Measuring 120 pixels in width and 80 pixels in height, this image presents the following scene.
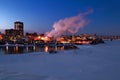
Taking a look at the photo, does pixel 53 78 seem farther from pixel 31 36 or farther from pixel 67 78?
pixel 31 36

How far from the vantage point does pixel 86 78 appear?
41.1 feet

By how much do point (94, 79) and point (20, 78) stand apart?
4.65 metres

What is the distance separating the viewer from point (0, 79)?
1186 cm

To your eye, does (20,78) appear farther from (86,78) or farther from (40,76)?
(86,78)

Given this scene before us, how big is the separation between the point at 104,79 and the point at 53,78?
322 centimetres

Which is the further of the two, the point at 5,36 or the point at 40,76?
the point at 5,36

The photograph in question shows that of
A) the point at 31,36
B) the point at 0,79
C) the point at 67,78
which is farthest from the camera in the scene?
the point at 31,36

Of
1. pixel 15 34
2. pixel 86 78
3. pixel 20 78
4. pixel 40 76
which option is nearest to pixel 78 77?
pixel 86 78

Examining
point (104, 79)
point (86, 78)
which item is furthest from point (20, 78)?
point (104, 79)

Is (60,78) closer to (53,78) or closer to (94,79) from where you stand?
(53,78)

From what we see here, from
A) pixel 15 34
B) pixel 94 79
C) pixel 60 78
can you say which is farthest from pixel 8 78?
pixel 15 34

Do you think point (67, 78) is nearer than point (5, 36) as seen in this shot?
Yes

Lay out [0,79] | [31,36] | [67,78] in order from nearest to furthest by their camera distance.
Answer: [0,79], [67,78], [31,36]

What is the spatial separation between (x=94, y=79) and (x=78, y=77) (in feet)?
3.71
